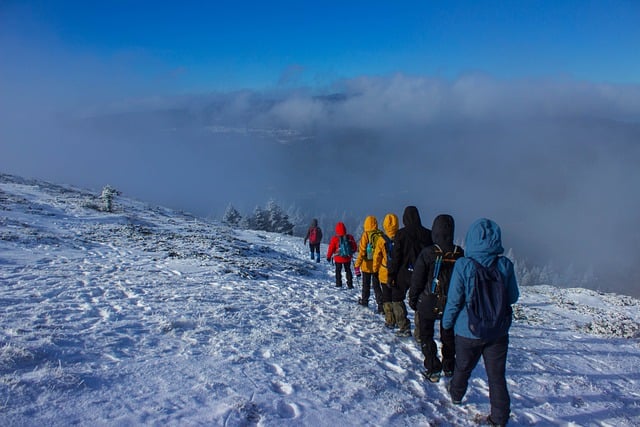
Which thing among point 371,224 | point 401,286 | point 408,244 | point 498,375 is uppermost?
point 371,224

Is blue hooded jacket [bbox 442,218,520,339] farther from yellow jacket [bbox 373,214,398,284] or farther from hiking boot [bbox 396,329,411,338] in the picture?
hiking boot [bbox 396,329,411,338]

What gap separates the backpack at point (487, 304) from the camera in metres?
4.54

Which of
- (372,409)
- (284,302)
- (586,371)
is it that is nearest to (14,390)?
(372,409)

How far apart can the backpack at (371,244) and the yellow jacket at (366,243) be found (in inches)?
1.2

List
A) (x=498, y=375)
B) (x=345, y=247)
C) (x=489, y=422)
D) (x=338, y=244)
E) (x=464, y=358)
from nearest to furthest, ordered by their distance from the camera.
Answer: (x=498, y=375), (x=464, y=358), (x=489, y=422), (x=345, y=247), (x=338, y=244)

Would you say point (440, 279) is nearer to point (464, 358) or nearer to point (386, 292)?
point (464, 358)

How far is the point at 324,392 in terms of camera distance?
5.36 metres

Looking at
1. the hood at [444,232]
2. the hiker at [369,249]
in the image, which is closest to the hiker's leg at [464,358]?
the hood at [444,232]

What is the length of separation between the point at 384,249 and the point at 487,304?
150 inches

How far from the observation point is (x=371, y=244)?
8.91 meters

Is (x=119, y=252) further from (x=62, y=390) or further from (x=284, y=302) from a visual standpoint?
(x=62, y=390)

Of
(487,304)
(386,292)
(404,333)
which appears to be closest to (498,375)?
(487,304)

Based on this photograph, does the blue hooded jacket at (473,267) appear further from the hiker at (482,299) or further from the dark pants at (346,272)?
the dark pants at (346,272)

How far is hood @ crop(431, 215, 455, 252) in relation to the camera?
5.66m
